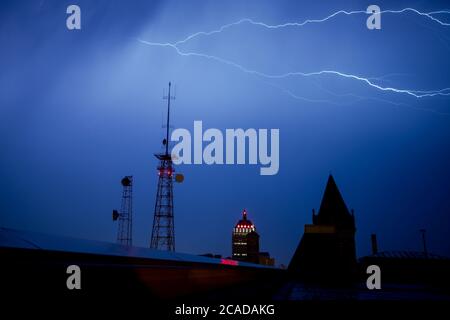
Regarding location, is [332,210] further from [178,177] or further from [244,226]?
[244,226]

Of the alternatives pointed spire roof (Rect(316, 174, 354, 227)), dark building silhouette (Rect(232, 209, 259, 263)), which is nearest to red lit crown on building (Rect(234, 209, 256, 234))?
dark building silhouette (Rect(232, 209, 259, 263))

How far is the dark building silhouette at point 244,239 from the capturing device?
605 ft

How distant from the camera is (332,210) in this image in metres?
77.1

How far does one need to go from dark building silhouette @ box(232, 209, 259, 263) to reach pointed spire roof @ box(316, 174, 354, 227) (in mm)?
106218

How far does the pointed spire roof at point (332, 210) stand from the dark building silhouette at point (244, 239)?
348 feet

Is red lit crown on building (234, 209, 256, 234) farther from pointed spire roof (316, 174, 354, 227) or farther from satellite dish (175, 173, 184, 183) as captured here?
satellite dish (175, 173, 184, 183)

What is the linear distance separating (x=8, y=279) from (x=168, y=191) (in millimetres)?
29072

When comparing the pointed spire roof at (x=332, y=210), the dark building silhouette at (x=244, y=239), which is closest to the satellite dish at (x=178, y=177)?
the pointed spire roof at (x=332, y=210)

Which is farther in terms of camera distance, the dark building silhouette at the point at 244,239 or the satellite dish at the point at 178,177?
the dark building silhouette at the point at 244,239

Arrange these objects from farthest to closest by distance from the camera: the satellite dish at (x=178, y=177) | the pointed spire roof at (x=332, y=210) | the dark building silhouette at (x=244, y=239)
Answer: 1. the dark building silhouette at (x=244, y=239)
2. the pointed spire roof at (x=332, y=210)
3. the satellite dish at (x=178, y=177)

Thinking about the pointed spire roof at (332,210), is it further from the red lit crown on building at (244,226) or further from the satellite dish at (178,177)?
the red lit crown on building at (244,226)
